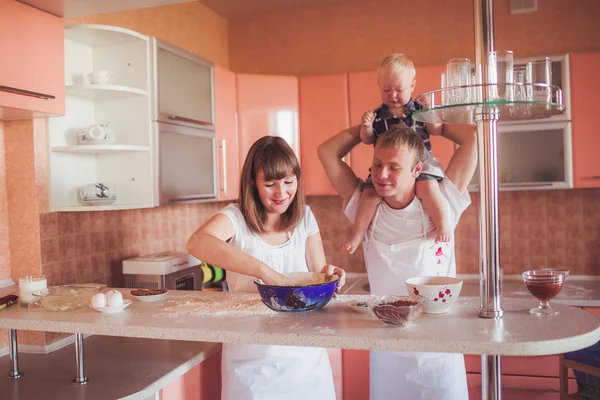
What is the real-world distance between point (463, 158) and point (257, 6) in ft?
7.49

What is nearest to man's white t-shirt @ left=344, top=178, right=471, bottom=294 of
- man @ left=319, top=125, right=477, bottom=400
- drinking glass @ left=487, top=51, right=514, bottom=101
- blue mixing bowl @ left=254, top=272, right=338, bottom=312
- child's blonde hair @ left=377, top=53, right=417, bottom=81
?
man @ left=319, top=125, right=477, bottom=400

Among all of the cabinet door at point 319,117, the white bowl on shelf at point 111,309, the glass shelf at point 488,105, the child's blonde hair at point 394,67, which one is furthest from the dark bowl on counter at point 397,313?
the cabinet door at point 319,117

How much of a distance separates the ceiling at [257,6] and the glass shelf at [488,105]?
260cm

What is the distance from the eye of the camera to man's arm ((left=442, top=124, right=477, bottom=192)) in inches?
77.7

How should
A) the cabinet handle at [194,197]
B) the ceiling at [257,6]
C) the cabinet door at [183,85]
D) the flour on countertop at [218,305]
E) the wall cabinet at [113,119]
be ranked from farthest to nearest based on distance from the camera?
the ceiling at [257,6], the cabinet handle at [194,197], the cabinet door at [183,85], the wall cabinet at [113,119], the flour on countertop at [218,305]

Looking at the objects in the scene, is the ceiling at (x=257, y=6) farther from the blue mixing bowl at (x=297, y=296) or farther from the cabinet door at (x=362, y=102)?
the blue mixing bowl at (x=297, y=296)

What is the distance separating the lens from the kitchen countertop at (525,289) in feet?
9.33

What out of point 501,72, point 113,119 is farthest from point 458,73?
point 113,119

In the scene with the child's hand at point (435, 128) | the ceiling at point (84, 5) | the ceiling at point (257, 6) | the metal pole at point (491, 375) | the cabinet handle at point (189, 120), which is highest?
the ceiling at point (257, 6)

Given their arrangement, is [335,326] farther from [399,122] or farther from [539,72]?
[399,122]

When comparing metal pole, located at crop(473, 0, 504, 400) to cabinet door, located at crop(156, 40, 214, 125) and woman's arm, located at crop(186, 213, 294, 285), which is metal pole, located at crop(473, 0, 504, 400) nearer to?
woman's arm, located at crop(186, 213, 294, 285)

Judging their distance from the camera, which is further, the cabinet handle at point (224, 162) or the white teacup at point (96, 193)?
the cabinet handle at point (224, 162)

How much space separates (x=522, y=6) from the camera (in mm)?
3461

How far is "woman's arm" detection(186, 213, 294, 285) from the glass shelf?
1.94 feet
